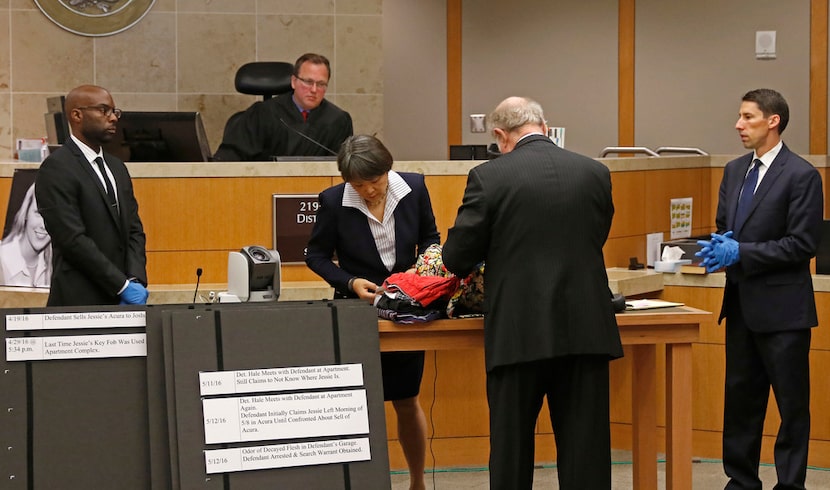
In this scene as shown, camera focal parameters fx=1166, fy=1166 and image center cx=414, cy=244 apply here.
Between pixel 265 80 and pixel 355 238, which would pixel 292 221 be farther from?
pixel 265 80

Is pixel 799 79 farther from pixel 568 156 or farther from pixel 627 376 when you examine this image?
pixel 568 156

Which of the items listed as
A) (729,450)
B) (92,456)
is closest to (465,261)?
(92,456)

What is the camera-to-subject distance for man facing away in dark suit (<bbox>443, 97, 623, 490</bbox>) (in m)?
3.46

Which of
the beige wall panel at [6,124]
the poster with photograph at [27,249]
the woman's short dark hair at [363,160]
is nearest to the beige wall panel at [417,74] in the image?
the beige wall panel at [6,124]

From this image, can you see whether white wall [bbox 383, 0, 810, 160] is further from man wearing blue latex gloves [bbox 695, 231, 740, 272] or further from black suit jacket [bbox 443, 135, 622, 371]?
black suit jacket [bbox 443, 135, 622, 371]

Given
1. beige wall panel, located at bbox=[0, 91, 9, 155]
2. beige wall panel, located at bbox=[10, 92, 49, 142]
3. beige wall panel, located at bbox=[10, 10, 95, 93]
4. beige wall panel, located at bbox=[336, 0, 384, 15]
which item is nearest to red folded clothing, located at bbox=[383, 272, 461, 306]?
beige wall panel, located at bbox=[336, 0, 384, 15]

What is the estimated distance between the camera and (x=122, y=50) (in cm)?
782

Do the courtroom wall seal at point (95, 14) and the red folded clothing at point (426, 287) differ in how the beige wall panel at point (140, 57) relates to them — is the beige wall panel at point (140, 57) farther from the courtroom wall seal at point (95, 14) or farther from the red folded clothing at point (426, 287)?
the red folded clothing at point (426, 287)

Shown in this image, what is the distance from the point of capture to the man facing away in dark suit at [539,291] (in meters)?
3.46

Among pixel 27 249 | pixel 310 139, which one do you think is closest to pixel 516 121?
pixel 310 139

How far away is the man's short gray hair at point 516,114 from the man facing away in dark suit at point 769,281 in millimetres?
1113

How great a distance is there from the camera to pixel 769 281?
171 inches

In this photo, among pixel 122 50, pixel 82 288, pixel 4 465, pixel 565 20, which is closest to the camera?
pixel 4 465

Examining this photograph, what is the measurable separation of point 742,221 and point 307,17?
4289 mm
